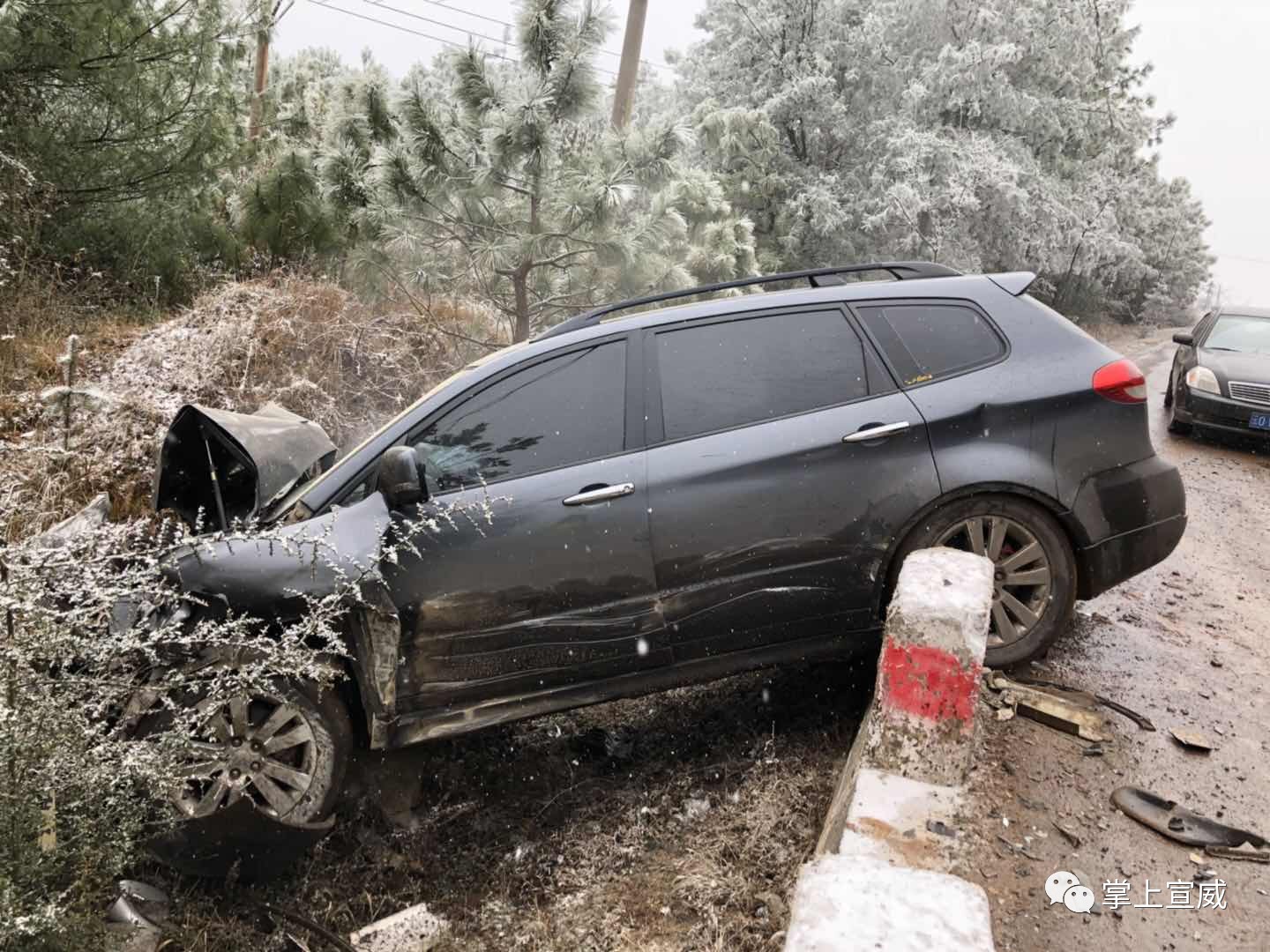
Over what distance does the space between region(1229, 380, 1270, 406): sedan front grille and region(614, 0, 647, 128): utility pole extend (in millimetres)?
8254

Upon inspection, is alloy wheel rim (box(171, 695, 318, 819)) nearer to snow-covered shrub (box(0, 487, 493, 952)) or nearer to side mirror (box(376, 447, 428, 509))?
snow-covered shrub (box(0, 487, 493, 952))

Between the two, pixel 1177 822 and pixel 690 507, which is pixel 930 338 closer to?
pixel 690 507

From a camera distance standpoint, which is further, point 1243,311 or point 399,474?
point 1243,311

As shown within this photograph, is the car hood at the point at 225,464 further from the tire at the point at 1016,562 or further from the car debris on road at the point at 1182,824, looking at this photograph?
the car debris on road at the point at 1182,824

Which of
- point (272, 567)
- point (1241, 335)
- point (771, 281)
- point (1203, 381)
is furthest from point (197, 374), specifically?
point (1241, 335)

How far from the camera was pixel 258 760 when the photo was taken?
10.1 ft

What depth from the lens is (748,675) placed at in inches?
168

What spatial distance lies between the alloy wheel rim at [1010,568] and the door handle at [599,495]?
50.7 inches

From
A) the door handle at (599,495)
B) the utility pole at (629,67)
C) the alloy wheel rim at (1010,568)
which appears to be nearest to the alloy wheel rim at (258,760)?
the door handle at (599,495)

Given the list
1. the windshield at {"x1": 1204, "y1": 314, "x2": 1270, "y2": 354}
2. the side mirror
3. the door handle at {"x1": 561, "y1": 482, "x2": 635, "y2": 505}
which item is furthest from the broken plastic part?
the windshield at {"x1": 1204, "y1": 314, "x2": 1270, "y2": 354}

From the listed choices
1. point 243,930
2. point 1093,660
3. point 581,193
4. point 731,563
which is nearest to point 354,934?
point 243,930

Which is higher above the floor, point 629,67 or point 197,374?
point 629,67

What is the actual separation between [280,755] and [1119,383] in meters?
3.56

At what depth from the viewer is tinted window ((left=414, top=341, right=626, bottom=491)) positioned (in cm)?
327
